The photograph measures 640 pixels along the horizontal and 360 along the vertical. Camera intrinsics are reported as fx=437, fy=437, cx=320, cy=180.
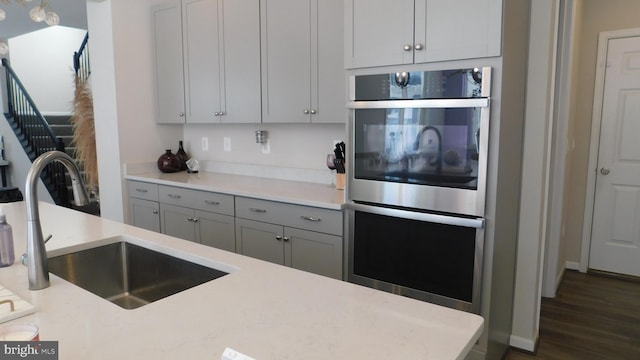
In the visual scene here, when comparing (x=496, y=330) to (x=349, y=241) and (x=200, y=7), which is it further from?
(x=200, y=7)

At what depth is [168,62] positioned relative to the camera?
13.0ft

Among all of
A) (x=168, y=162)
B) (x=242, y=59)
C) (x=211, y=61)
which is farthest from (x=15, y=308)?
(x=168, y=162)

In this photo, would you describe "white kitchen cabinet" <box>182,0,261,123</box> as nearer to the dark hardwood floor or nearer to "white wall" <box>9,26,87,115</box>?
the dark hardwood floor

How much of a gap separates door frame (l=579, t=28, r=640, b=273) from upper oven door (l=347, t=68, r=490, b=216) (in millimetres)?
2556

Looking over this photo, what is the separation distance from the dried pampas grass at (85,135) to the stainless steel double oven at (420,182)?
3.48 metres

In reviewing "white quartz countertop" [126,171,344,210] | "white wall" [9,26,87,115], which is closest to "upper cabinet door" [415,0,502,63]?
"white quartz countertop" [126,171,344,210]

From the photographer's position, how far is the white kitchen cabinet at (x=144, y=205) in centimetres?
371

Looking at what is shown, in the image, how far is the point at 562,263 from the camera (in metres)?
3.93

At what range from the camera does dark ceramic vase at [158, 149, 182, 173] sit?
159 inches

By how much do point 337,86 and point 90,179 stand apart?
3.26m

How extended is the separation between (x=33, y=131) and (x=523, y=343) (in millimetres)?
7075

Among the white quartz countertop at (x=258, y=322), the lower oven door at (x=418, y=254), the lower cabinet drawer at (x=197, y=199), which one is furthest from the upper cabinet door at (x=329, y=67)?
the white quartz countertop at (x=258, y=322)

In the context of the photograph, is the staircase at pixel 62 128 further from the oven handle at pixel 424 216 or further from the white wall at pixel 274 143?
the oven handle at pixel 424 216

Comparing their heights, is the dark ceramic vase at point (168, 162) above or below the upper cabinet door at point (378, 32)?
below
